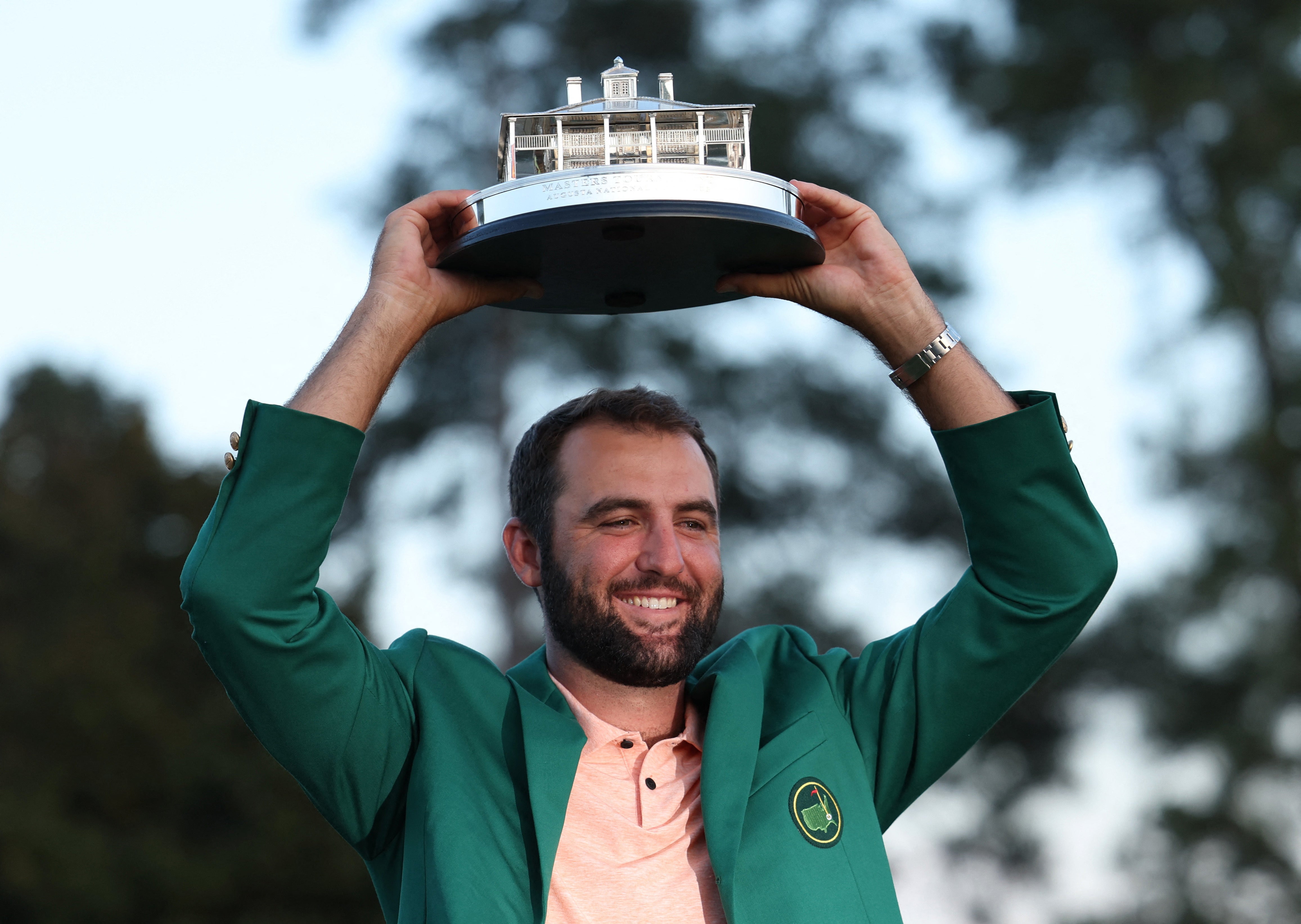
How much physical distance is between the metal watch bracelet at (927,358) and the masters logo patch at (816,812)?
960 mm

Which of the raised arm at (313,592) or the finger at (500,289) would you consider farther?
the finger at (500,289)

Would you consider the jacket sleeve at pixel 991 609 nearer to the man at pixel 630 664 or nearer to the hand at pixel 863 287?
the man at pixel 630 664

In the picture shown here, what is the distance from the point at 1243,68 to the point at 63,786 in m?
14.5

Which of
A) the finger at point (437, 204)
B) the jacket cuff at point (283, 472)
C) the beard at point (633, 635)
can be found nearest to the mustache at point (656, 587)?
the beard at point (633, 635)

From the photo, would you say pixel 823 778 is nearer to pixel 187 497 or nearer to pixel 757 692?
Result: pixel 757 692

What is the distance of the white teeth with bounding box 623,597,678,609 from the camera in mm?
3484

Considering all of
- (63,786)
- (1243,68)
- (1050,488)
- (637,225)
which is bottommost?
(63,786)

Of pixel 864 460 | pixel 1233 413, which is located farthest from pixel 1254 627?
pixel 864 460

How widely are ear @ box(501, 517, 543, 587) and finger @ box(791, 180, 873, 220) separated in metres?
1.12

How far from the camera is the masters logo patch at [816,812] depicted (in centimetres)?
324

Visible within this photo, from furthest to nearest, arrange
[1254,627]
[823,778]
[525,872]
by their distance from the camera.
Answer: [1254,627]
[823,778]
[525,872]

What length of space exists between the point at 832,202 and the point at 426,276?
1.00 metres

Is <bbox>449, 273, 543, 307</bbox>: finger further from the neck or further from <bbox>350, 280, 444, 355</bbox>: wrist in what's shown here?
the neck

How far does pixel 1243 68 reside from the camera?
14898 mm
